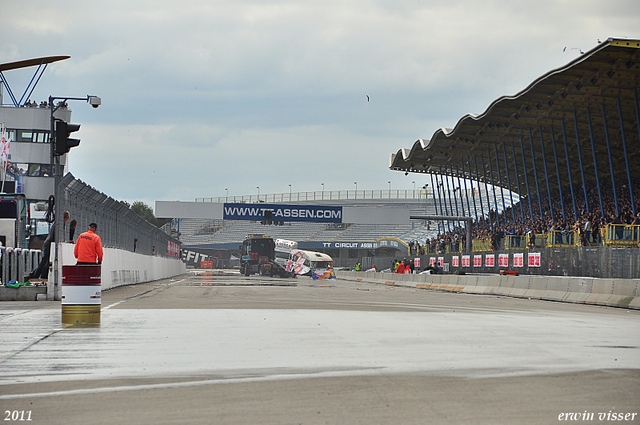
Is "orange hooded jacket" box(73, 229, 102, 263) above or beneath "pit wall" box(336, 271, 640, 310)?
above

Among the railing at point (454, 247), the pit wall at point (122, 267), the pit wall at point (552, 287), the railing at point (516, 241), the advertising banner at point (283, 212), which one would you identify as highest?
the advertising banner at point (283, 212)

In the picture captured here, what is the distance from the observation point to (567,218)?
46.5 m

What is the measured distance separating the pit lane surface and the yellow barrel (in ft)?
0.93

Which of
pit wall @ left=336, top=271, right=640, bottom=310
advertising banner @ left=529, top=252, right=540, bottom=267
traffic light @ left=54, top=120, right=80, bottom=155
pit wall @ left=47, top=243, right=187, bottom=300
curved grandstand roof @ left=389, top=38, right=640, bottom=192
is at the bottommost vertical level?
pit wall @ left=336, top=271, right=640, bottom=310

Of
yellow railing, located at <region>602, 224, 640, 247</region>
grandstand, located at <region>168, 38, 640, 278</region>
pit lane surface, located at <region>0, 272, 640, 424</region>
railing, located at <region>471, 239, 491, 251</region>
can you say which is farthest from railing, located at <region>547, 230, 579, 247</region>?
pit lane surface, located at <region>0, 272, 640, 424</region>

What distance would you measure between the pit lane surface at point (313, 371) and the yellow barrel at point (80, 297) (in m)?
0.28

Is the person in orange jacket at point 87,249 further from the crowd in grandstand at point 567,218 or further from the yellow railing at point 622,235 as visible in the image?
the crowd in grandstand at point 567,218

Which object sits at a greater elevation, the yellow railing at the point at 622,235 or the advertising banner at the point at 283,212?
the advertising banner at the point at 283,212

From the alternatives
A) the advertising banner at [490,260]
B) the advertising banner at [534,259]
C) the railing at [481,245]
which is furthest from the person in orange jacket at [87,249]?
the railing at [481,245]

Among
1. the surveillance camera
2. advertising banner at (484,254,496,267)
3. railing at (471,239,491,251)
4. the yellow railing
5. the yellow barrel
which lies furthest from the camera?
railing at (471,239,491,251)

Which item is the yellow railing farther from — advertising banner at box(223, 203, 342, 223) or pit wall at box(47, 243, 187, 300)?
advertising banner at box(223, 203, 342, 223)

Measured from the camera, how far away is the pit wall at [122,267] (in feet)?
66.9

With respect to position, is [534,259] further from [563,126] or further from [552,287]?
[563,126]

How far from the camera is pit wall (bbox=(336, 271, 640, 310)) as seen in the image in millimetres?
20047
